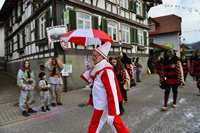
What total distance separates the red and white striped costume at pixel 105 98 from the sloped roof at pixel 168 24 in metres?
30.0

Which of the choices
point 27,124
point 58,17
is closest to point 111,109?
point 27,124

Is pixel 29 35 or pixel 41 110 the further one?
pixel 29 35

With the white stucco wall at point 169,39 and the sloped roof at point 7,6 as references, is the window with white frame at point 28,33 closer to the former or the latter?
the sloped roof at point 7,6

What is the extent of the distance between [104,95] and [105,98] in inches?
2.1

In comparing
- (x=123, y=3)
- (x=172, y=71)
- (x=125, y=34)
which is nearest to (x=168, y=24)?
(x=123, y=3)

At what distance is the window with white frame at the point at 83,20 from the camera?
30.9 feet

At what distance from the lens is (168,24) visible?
30703mm

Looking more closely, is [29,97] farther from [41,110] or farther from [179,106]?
[179,106]

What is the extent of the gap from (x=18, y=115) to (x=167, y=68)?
4.91m

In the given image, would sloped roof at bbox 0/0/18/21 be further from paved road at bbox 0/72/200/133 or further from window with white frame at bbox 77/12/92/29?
paved road at bbox 0/72/200/133

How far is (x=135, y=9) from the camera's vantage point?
14516mm

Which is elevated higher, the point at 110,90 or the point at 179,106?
the point at 110,90

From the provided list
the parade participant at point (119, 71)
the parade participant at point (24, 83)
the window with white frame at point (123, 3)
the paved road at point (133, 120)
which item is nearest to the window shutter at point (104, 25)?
the window with white frame at point (123, 3)

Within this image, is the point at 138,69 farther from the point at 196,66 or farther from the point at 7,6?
the point at 7,6
